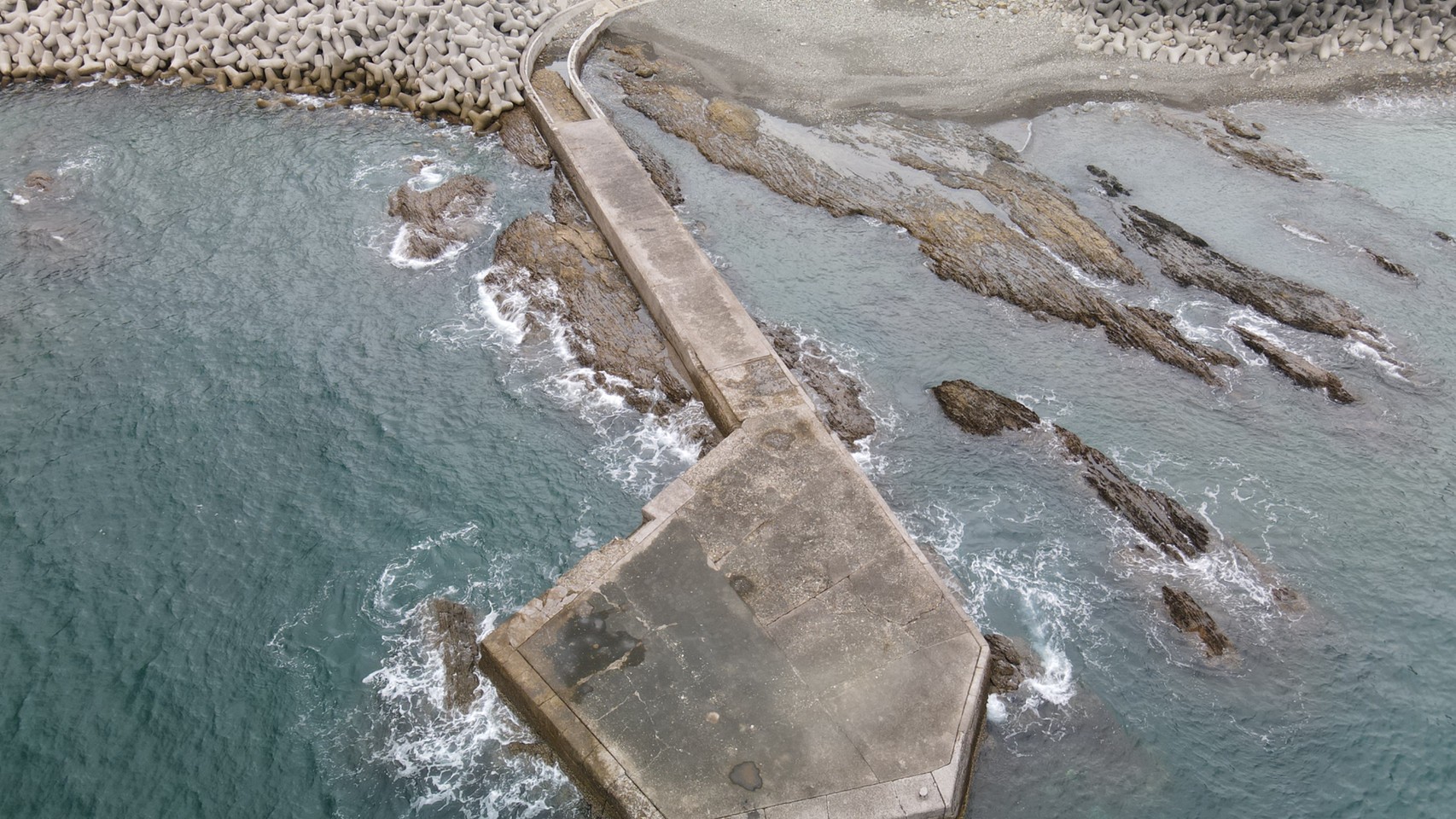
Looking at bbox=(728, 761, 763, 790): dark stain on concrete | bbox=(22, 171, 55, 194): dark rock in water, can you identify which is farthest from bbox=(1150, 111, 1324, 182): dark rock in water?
bbox=(22, 171, 55, 194): dark rock in water

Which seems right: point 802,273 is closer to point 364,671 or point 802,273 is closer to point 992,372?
point 992,372

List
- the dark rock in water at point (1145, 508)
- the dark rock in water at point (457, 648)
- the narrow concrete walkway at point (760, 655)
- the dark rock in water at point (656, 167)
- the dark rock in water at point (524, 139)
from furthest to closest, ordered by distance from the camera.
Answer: the dark rock in water at point (524, 139)
the dark rock in water at point (656, 167)
the dark rock in water at point (1145, 508)
the dark rock in water at point (457, 648)
the narrow concrete walkway at point (760, 655)

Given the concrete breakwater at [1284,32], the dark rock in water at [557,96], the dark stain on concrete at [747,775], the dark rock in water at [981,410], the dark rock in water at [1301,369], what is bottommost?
the dark stain on concrete at [747,775]

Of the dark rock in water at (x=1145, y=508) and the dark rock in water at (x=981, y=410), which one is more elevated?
the dark rock in water at (x=981, y=410)

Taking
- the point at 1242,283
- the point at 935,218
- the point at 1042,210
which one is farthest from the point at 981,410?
the point at 1242,283

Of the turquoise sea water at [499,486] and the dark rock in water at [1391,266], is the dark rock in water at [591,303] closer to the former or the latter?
the turquoise sea water at [499,486]

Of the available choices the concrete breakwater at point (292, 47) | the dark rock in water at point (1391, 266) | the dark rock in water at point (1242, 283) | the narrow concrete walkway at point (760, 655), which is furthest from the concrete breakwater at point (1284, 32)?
the narrow concrete walkway at point (760, 655)

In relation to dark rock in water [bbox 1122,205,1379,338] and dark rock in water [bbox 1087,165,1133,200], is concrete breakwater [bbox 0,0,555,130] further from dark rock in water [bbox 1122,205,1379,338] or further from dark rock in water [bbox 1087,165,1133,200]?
dark rock in water [bbox 1122,205,1379,338]
